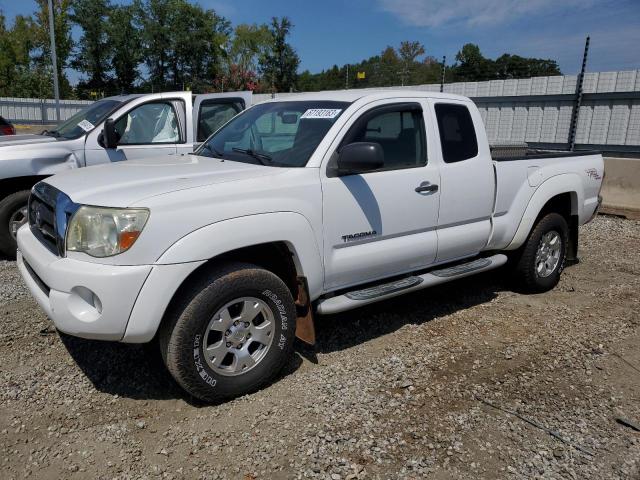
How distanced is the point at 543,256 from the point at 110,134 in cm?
499

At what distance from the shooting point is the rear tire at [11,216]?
579cm

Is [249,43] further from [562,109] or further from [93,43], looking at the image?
[562,109]

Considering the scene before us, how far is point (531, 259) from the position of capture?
511 cm

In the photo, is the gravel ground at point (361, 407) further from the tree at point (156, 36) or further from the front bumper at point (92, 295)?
the tree at point (156, 36)

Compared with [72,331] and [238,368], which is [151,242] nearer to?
[72,331]

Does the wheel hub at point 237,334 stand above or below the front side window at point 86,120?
below

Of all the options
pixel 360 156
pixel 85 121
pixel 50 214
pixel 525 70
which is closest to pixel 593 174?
pixel 360 156

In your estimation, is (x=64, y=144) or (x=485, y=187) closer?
(x=485, y=187)

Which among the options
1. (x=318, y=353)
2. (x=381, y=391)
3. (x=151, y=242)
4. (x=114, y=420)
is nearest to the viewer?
(x=151, y=242)

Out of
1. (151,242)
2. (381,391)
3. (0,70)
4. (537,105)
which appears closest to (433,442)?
(381,391)

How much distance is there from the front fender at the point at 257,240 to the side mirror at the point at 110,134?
148 inches

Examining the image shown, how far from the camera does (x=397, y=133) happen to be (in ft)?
13.3

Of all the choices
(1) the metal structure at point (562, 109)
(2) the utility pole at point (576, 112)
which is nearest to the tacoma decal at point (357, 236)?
(1) the metal structure at point (562, 109)

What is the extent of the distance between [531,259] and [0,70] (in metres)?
47.7
